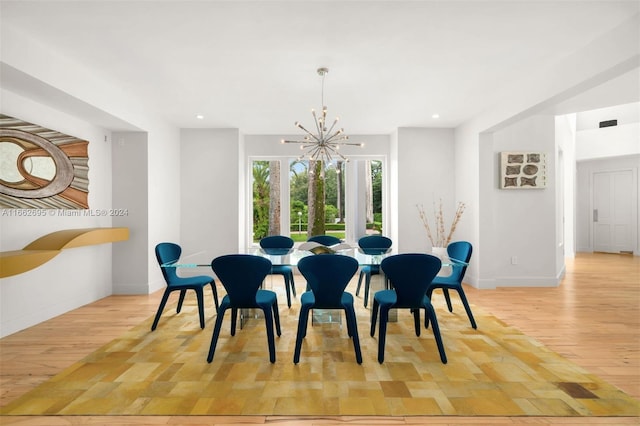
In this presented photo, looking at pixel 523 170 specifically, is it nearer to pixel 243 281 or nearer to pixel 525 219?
pixel 525 219

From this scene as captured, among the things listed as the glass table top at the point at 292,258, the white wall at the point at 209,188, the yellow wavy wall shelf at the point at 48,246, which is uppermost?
the white wall at the point at 209,188

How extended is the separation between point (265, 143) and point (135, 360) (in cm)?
443

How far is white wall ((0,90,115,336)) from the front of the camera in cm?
326

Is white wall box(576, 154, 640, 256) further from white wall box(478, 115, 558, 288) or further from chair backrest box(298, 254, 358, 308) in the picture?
chair backrest box(298, 254, 358, 308)

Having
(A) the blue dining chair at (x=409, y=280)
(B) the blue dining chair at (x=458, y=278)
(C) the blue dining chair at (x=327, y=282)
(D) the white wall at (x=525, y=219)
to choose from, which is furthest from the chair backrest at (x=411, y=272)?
(D) the white wall at (x=525, y=219)

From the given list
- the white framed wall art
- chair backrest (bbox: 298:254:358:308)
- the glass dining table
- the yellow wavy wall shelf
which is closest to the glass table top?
the glass dining table

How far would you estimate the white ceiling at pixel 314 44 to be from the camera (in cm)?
242

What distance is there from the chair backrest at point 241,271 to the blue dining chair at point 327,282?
32cm

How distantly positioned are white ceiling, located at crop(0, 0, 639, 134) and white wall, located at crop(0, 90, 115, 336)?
82 centimetres

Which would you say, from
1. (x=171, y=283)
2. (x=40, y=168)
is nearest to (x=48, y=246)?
(x=40, y=168)

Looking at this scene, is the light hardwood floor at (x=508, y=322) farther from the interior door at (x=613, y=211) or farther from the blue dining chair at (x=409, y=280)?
the interior door at (x=613, y=211)

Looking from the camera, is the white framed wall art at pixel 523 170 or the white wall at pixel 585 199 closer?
the white framed wall art at pixel 523 170

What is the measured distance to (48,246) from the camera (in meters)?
3.42

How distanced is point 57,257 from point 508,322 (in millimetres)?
5118
